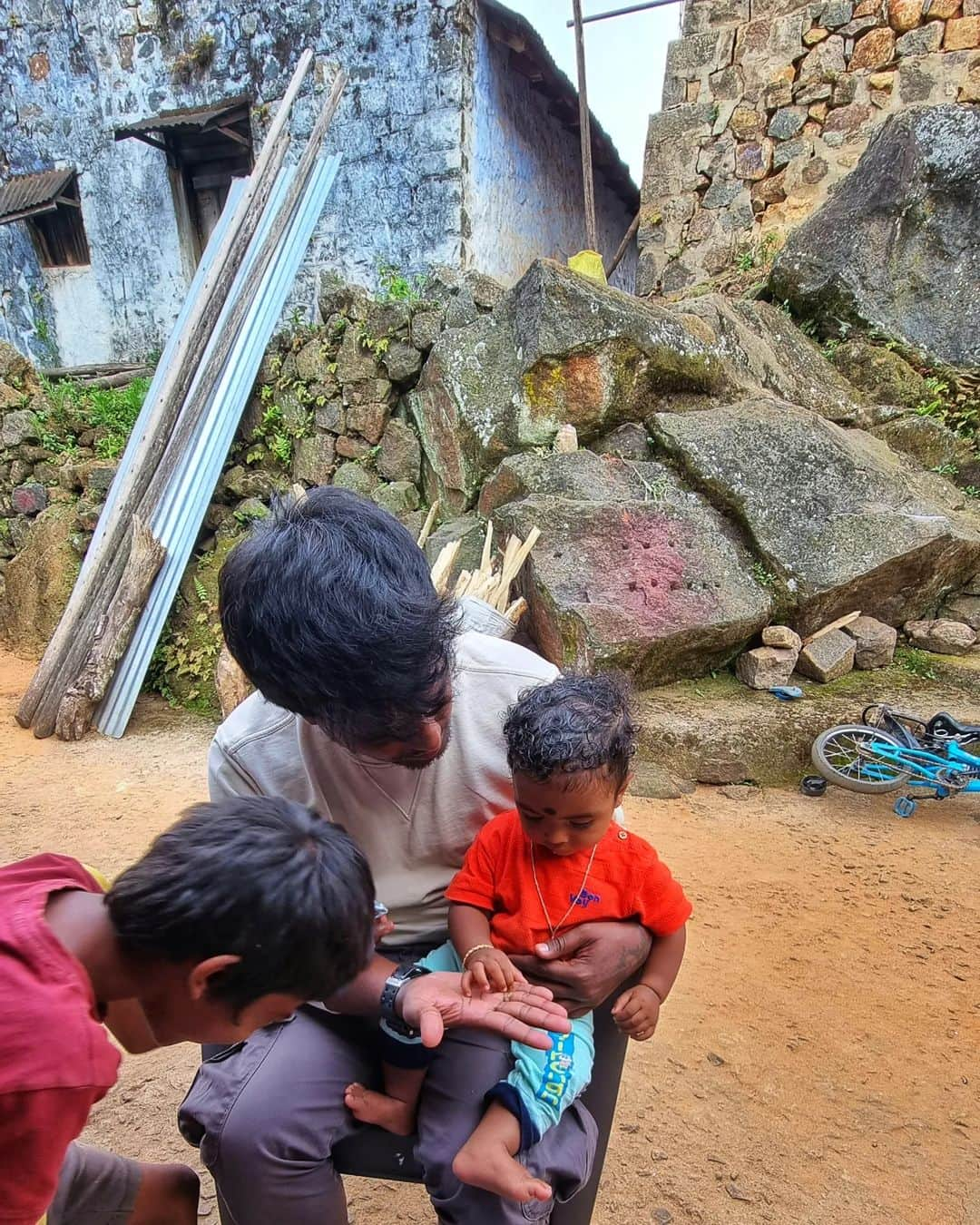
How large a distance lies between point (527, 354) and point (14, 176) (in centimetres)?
717

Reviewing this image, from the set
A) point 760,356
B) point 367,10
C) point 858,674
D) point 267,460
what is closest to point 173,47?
point 367,10

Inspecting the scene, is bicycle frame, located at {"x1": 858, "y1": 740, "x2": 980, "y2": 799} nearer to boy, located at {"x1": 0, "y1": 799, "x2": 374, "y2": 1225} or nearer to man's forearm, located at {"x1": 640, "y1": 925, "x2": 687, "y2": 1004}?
man's forearm, located at {"x1": 640, "y1": 925, "x2": 687, "y2": 1004}

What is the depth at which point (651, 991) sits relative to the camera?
1.31 metres

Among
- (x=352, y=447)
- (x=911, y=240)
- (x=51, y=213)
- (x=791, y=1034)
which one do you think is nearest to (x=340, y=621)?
(x=791, y=1034)

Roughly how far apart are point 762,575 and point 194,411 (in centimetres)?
419

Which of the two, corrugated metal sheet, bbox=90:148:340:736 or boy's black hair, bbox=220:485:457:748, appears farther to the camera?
corrugated metal sheet, bbox=90:148:340:736

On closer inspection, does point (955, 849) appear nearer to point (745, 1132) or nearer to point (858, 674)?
point (858, 674)

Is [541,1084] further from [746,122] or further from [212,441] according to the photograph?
[746,122]

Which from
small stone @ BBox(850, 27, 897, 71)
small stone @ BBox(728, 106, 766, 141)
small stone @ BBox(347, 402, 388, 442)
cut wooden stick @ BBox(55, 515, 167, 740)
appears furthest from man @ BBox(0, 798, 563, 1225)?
small stone @ BBox(850, 27, 897, 71)

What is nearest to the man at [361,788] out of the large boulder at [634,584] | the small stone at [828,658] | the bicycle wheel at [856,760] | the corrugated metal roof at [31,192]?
the large boulder at [634,584]

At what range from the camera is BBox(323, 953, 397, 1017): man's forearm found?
1223 mm

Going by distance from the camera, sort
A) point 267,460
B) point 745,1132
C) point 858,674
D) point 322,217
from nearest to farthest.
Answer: point 745,1132, point 858,674, point 267,460, point 322,217

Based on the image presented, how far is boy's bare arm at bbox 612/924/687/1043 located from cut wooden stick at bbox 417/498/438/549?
12.5ft

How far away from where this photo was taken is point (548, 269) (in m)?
5.00
